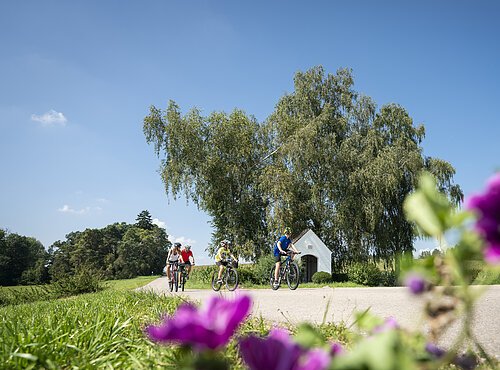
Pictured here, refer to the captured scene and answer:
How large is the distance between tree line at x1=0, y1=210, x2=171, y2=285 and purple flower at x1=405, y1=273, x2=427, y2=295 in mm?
65343

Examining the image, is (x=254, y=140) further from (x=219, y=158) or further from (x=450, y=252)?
(x=450, y=252)

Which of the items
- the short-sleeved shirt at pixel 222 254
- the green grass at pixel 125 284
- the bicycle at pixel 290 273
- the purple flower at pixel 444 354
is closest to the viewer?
the purple flower at pixel 444 354

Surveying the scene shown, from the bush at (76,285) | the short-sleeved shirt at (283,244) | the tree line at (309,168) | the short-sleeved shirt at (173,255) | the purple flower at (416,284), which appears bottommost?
the bush at (76,285)

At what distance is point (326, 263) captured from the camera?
24.9 m

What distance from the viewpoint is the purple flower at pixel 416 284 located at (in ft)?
1.93

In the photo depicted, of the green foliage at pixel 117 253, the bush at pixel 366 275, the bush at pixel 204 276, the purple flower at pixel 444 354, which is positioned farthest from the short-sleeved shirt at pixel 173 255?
the green foliage at pixel 117 253

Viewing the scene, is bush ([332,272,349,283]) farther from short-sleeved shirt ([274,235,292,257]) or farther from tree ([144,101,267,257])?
short-sleeved shirt ([274,235,292,257])

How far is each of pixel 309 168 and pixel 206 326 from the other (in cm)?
2546

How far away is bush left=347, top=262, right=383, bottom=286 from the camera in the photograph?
22641mm

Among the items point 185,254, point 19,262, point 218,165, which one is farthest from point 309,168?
point 19,262

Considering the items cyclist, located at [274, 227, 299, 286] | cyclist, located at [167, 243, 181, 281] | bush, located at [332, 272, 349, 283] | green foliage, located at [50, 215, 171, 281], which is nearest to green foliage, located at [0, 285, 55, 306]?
cyclist, located at [167, 243, 181, 281]

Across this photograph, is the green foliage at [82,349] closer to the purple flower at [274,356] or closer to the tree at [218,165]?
the purple flower at [274,356]

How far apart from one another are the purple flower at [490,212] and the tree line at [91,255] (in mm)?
65425

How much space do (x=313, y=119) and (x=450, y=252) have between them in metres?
26.7
